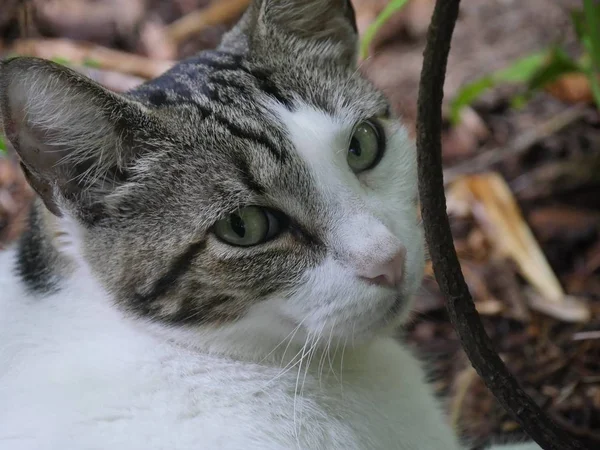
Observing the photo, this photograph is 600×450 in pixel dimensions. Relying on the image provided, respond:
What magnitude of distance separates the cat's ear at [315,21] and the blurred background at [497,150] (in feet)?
0.38

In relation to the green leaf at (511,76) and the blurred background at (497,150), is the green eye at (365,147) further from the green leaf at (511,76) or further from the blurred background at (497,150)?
the green leaf at (511,76)

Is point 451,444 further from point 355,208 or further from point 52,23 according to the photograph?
point 52,23

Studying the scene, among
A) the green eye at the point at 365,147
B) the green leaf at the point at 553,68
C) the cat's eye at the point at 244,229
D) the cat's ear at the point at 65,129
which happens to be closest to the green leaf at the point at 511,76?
the green leaf at the point at 553,68

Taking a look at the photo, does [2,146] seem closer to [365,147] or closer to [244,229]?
[244,229]

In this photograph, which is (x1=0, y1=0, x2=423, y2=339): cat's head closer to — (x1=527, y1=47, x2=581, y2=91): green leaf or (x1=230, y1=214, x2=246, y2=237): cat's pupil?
(x1=230, y1=214, x2=246, y2=237): cat's pupil

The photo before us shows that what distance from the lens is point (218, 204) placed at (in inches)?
71.6

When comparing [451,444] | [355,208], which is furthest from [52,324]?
[451,444]

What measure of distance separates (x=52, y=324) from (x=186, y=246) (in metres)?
0.48

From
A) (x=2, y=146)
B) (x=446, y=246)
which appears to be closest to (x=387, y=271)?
(x=446, y=246)

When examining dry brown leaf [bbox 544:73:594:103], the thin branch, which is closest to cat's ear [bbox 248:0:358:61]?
the thin branch

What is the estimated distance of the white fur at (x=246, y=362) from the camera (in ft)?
5.71

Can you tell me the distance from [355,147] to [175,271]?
0.63m

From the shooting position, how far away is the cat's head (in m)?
1.74

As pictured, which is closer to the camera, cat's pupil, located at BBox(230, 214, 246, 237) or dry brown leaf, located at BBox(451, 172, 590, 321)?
cat's pupil, located at BBox(230, 214, 246, 237)
